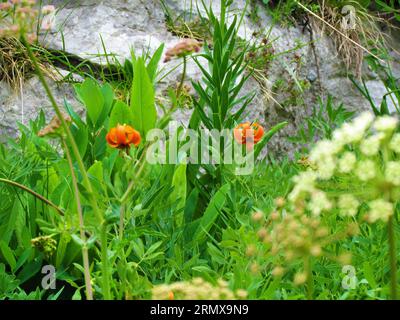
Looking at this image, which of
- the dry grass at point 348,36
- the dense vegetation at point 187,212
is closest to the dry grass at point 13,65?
the dense vegetation at point 187,212

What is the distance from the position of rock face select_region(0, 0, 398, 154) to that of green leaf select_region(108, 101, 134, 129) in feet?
3.43

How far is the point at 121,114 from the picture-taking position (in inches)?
68.6

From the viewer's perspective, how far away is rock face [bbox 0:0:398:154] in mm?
2943

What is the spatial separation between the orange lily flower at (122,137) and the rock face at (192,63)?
1.58 metres

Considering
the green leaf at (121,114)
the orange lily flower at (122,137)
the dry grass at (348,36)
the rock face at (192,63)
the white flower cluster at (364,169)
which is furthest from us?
the dry grass at (348,36)

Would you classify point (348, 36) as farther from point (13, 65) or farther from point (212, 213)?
point (212, 213)

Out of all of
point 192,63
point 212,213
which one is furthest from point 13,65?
point 212,213

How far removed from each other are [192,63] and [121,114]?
1329 millimetres

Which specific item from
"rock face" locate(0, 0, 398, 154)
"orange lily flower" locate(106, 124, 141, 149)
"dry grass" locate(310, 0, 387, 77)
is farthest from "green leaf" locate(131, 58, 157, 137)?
"dry grass" locate(310, 0, 387, 77)

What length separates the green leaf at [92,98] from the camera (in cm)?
178

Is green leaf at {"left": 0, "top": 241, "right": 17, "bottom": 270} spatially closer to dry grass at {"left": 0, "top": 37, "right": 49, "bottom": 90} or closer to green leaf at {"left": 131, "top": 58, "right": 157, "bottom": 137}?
green leaf at {"left": 131, "top": 58, "right": 157, "bottom": 137}

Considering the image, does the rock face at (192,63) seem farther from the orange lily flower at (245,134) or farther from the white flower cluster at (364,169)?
the white flower cluster at (364,169)

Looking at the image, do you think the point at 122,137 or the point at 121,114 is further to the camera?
the point at 121,114
